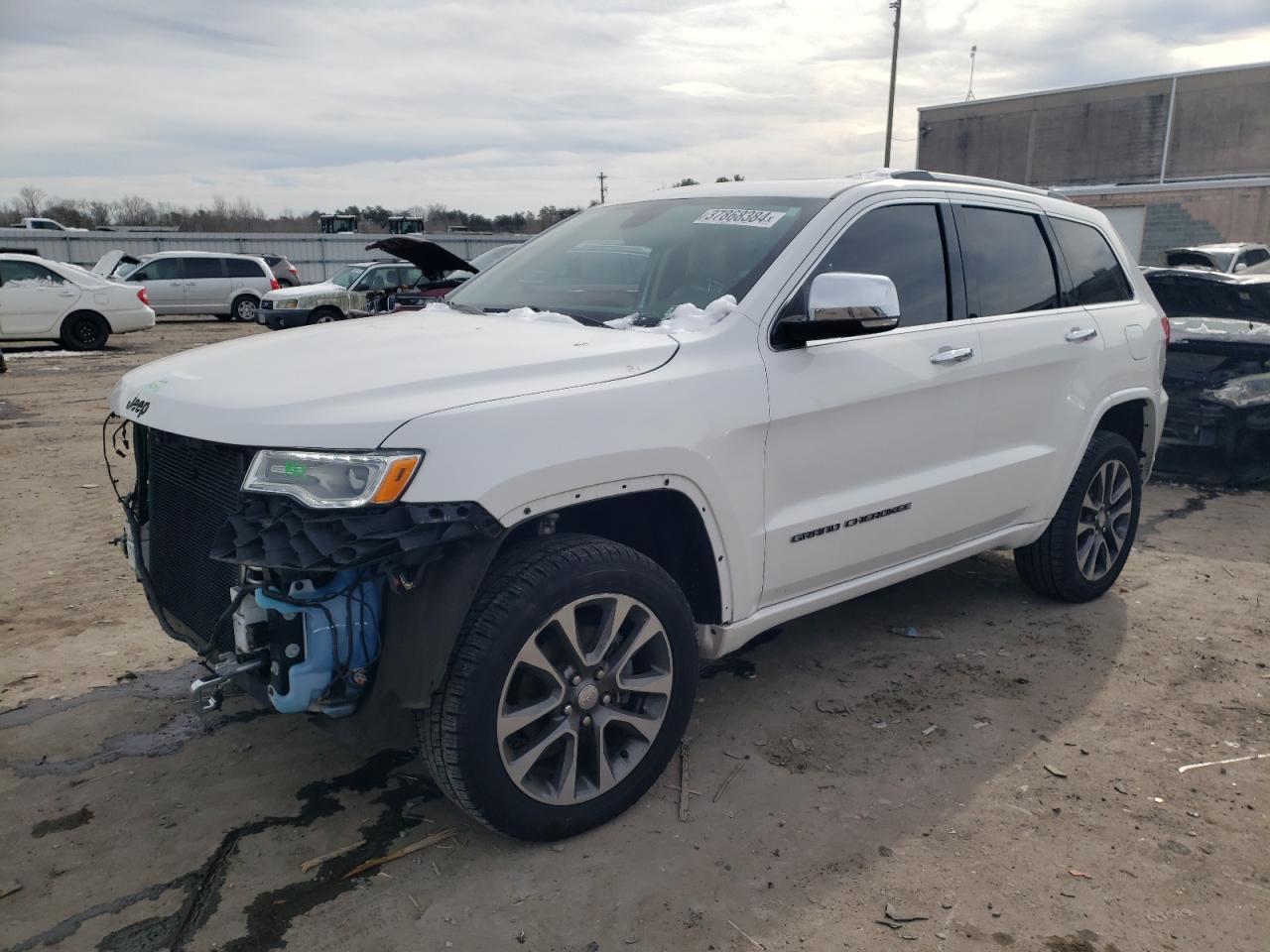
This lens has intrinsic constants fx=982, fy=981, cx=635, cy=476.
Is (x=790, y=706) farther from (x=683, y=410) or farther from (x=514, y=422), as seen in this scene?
(x=514, y=422)

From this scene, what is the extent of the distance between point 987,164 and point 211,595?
5578 centimetres

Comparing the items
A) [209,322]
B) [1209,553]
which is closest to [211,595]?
[1209,553]

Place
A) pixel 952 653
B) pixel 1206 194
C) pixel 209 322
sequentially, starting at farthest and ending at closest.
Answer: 1. pixel 1206 194
2. pixel 209 322
3. pixel 952 653

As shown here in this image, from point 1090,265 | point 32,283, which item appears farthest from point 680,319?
point 32,283

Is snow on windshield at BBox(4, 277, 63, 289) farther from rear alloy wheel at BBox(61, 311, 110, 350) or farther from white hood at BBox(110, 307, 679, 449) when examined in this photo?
white hood at BBox(110, 307, 679, 449)

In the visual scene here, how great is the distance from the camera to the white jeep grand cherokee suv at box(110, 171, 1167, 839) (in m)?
2.51

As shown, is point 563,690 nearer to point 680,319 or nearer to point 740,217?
point 680,319

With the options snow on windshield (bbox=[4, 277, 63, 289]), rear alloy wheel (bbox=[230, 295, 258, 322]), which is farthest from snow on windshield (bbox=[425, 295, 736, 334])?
rear alloy wheel (bbox=[230, 295, 258, 322])

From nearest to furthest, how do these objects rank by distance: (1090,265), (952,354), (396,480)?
1. (396,480)
2. (952,354)
3. (1090,265)

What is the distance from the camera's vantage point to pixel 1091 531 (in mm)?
4695

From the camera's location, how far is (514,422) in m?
2.55

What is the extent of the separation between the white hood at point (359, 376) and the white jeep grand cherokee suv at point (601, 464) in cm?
1

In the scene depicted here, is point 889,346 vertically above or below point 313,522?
above

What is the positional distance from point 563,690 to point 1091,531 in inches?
122
